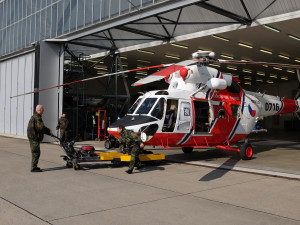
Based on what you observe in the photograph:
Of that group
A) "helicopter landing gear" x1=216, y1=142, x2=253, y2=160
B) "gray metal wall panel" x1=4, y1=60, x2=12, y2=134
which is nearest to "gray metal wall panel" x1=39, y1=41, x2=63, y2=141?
"gray metal wall panel" x1=4, y1=60, x2=12, y2=134

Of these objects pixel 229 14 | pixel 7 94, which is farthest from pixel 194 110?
pixel 7 94

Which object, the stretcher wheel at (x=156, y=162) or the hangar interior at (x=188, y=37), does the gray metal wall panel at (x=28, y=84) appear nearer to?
the hangar interior at (x=188, y=37)

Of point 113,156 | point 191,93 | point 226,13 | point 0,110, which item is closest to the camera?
point 113,156

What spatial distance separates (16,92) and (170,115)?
54.9 ft

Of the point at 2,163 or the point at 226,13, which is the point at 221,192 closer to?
the point at 2,163

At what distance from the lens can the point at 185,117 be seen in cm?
1087

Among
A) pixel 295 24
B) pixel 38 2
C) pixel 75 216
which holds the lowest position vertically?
pixel 75 216

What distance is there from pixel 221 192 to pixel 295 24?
445 inches

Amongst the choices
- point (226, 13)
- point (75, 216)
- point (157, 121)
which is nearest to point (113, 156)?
point (157, 121)

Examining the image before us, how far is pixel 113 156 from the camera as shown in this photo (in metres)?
10.1

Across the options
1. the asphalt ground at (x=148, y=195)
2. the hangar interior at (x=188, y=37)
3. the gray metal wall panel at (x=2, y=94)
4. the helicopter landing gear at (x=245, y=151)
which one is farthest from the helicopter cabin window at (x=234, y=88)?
the gray metal wall panel at (x=2, y=94)

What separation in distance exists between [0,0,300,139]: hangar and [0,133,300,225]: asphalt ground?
5788 mm

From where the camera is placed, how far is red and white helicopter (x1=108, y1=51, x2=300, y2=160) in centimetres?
1021

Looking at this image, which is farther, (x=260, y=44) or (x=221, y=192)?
(x=260, y=44)
